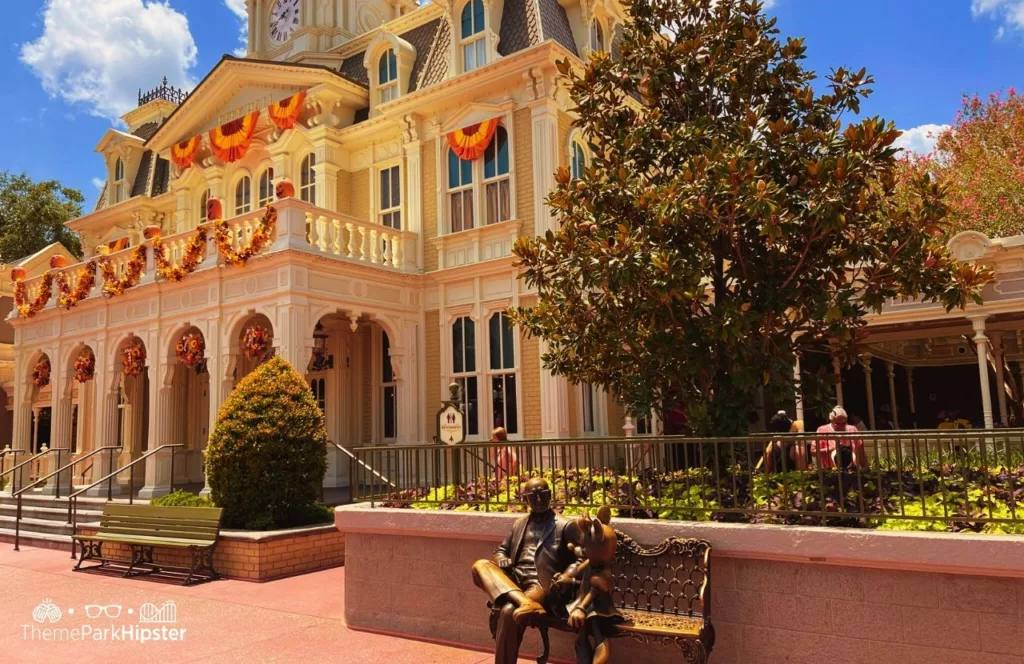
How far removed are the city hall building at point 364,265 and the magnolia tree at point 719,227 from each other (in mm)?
6180

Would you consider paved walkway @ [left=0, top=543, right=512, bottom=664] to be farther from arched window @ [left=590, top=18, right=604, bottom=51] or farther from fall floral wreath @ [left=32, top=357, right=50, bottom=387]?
arched window @ [left=590, top=18, right=604, bottom=51]

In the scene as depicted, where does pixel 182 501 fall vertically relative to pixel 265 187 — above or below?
below

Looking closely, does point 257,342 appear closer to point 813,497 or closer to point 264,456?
point 264,456

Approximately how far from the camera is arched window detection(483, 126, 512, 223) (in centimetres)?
1634

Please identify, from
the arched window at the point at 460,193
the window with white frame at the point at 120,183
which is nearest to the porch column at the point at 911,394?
the arched window at the point at 460,193

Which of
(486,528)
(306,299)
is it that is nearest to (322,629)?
(486,528)

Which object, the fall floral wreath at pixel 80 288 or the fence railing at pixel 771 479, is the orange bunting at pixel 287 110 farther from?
the fence railing at pixel 771 479

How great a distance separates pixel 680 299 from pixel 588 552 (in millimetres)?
2348

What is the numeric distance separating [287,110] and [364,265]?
5.67m

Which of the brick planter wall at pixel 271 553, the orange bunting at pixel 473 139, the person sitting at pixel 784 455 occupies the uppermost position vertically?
the orange bunting at pixel 473 139

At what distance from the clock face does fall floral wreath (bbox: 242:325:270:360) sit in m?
12.0

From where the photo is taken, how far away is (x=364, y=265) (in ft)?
51.9

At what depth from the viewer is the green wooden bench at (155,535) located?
33.7 feet

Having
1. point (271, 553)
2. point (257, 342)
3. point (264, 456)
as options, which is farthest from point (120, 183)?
point (271, 553)
